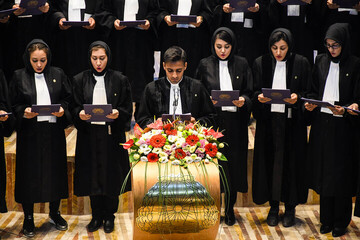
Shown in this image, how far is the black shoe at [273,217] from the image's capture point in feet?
22.0

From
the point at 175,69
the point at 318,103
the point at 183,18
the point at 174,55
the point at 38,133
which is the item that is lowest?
the point at 38,133

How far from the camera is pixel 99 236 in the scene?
6480 millimetres

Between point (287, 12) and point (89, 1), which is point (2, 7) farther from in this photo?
point (287, 12)

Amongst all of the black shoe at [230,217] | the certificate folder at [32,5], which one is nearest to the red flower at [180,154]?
the black shoe at [230,217]

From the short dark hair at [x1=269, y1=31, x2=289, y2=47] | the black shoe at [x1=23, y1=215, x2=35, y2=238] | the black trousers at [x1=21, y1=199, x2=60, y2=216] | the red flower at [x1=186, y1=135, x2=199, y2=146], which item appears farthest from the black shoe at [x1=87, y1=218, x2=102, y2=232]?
the short dark hair at [x1=269, y1=31, x2=289, y2=47]

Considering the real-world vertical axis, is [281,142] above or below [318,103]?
below

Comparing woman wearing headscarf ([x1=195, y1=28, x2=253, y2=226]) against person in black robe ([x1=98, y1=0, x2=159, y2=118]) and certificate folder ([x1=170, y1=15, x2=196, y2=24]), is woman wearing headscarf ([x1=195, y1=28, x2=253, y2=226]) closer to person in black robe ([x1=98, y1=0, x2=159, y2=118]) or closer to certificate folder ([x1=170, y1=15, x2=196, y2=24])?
certificate folder ([x1=170, y1=15, x2=196, y2=24])

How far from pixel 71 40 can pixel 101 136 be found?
157cm

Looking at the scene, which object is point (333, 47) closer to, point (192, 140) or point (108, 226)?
point (192, 140)

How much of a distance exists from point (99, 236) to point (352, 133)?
264 centimetres

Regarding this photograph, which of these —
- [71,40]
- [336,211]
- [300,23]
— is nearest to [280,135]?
[336,211]

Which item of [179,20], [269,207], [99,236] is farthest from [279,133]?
[99,236]

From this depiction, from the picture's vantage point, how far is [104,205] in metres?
6.61

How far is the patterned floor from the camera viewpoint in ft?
21.2
